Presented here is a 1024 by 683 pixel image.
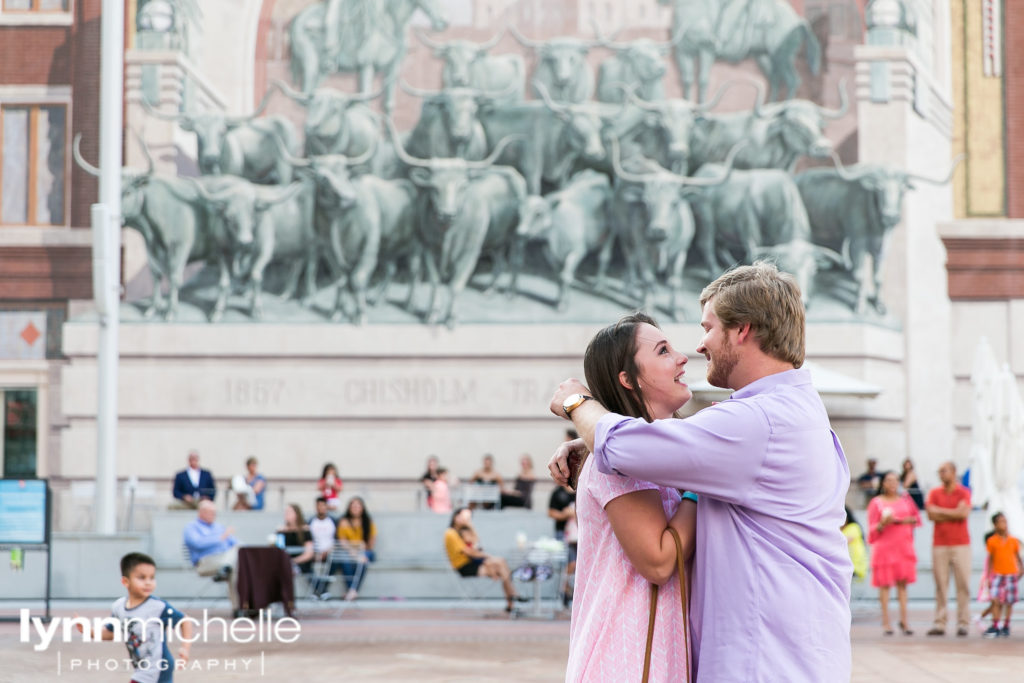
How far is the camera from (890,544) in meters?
13.1

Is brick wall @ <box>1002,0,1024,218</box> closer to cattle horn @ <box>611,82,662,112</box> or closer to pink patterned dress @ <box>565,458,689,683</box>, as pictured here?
cattle horn @ <box>611,82,662,112</box>

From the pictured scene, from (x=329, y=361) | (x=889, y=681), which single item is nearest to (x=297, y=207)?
(x=329, y=361)

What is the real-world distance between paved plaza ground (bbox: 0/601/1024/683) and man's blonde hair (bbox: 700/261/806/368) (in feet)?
22.3

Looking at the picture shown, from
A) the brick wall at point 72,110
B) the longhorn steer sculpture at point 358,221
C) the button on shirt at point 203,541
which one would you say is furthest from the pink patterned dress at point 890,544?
the brick wall at point 72,110

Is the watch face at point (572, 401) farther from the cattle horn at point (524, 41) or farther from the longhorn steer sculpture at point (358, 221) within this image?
the cattle horn at point (524, 41)

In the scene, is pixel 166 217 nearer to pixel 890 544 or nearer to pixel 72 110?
pixel 72 110

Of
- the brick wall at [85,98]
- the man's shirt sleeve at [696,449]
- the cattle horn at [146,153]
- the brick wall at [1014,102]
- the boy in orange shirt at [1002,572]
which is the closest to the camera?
the man's shirt sleeve at [696,449]

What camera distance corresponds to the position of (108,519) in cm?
1647

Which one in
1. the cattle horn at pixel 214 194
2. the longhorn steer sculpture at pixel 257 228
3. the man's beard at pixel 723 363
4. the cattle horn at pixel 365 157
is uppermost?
the cattle horn at pixel 365 157

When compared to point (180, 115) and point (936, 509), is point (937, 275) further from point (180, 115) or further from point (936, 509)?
point (180, 115)


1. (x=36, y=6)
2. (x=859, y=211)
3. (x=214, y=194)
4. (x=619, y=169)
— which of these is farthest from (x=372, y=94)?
(x=859, y=211)

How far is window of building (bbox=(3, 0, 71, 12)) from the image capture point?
2353cm

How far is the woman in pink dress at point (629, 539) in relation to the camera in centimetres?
256

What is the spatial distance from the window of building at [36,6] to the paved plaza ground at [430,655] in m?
13.0
